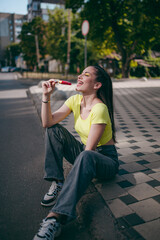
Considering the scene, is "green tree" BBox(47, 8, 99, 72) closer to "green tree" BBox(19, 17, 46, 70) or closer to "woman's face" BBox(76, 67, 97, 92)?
"green tree" BBox(19, 17, 46, 70)

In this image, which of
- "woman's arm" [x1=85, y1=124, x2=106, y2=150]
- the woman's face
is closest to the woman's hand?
the woman's face

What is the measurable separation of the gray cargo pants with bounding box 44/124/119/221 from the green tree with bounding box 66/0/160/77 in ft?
57.1

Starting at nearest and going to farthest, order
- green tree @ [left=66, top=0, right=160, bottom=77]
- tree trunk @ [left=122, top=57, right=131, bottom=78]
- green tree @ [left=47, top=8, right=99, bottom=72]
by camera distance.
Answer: green tree @ [left=66, top=0, right=160, bottom=77] → tree trunk @ [left=122, top=57, right=131, bottom=78] → green tree @ [left=47, top=8, right=99, bottom=72]

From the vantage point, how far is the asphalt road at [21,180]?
2096 millimetres

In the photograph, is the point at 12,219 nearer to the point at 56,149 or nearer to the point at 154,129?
the point at 56,149

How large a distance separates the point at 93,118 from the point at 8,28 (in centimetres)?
12431

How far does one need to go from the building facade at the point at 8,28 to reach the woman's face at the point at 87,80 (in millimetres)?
115699

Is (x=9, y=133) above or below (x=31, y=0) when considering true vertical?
below

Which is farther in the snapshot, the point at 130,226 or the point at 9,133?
the point at 9,133

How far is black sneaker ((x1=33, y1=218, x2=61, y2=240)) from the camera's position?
1.80 m

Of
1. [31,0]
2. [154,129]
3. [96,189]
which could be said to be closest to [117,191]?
[96,189]

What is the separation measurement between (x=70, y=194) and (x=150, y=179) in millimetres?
1248

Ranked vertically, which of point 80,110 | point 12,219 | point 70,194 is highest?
point 80,110

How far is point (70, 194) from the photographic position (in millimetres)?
1925
